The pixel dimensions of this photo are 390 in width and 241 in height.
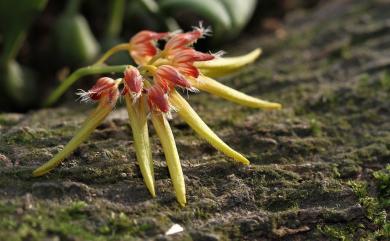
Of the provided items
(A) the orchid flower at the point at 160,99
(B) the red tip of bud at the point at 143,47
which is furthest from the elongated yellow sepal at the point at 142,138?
(B) the red tip of bud at the point at 143,47

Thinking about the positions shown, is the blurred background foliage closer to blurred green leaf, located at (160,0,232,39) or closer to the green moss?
blurred green leaf, located at (160,0,232,39)

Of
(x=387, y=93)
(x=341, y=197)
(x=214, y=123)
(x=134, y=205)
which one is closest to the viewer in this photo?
(x=134, y=205)

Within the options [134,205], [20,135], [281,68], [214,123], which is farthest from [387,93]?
[20,135]

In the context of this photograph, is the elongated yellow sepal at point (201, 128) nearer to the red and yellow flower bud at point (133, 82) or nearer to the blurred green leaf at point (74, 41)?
the red and yellow flower bud at point (133, 82)

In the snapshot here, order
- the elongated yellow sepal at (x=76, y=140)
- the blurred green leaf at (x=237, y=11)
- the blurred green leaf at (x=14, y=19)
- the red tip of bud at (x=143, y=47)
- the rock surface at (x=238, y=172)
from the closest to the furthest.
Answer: the rock surface at (x=238, y=172) < the elongated yellow sepal at (x=76, y=140) < the red tip of bud at (x=143, y=47) < the blurred green leaf at (x=14, y=19) < the blurred green leaf at (x=237, y=11)

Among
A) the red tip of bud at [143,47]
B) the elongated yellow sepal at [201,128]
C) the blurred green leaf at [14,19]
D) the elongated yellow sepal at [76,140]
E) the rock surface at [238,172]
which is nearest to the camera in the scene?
the rock surface at [238,172]

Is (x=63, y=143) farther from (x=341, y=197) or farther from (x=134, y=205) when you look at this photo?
(x=341, y=197)

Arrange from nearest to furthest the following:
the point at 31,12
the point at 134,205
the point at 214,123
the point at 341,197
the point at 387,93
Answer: the point at 134,205 → the point at 341,197 → the point at 214,123 → the point at 387,93 → the point at 31,12
